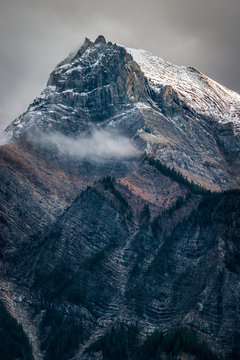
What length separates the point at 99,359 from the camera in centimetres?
19950

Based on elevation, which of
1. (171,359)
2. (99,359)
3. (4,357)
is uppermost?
(171,359)

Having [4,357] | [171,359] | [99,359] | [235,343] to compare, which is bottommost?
[4,357]

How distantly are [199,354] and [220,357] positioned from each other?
7.07 meters

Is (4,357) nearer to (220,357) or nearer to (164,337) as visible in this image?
(164,337)

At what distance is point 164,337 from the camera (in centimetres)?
19800

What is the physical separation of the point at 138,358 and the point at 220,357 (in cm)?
2495

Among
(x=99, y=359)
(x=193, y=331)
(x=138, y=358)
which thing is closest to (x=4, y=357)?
(x=99, y=359)

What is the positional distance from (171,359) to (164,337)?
9.17 meters

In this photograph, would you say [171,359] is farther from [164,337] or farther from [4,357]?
[4,357]

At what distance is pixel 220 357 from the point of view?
194 meters

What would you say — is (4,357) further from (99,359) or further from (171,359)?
(171,359)

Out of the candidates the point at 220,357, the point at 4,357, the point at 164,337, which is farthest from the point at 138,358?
the point at 4,357

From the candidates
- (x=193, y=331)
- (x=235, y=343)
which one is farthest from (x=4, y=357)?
(x=235, y=343)

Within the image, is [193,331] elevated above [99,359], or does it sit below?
above
